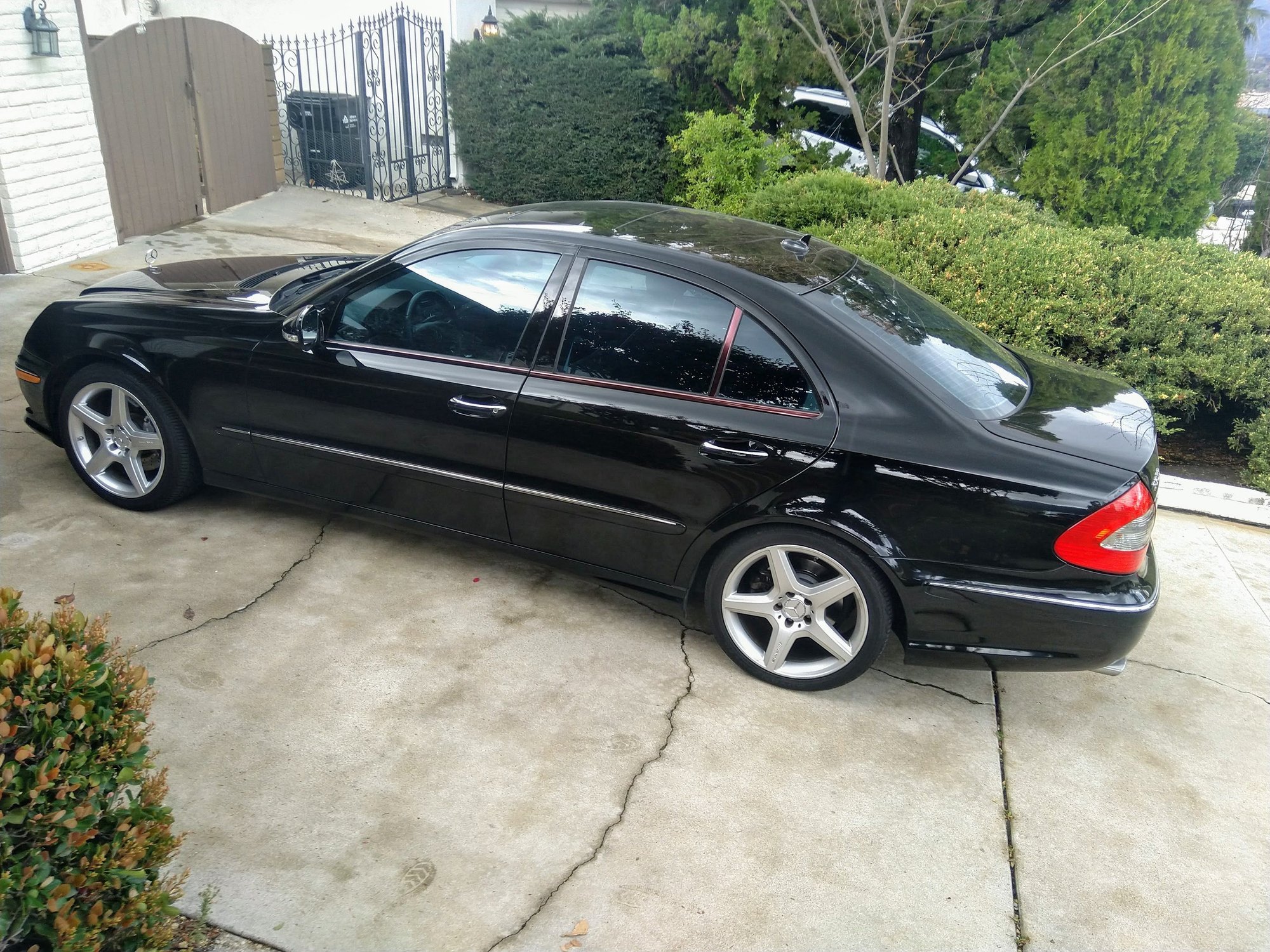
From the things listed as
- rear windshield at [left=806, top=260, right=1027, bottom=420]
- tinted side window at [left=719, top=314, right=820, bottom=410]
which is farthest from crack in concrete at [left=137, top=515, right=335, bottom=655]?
rear windshield at [left=806, top=260, right=1027, bottom=420]

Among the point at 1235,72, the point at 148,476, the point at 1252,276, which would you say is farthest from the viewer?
the point at 1235,72

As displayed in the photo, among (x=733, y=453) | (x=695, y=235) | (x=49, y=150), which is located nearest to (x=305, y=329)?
(x=695, y=235)

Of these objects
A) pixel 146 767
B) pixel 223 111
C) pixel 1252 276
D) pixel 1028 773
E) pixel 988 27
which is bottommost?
pixel 1028 773

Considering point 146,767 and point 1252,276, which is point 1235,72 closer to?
point 1252,276

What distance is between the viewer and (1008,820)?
3.18 m

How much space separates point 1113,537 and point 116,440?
425 centimetres

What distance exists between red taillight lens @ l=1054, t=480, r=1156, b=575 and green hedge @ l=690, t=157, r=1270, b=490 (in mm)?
2667

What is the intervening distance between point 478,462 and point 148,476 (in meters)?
1.81

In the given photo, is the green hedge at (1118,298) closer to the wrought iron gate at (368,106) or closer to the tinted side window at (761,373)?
the tinted side window at (761,373)

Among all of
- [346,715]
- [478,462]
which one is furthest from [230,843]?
[478,462]

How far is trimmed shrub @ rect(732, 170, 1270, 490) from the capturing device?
5.70 meters

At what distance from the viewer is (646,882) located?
2809 mm

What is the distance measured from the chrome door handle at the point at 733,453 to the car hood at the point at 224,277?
7.31 ft

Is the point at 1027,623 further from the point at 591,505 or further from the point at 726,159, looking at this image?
the point at 726,159
